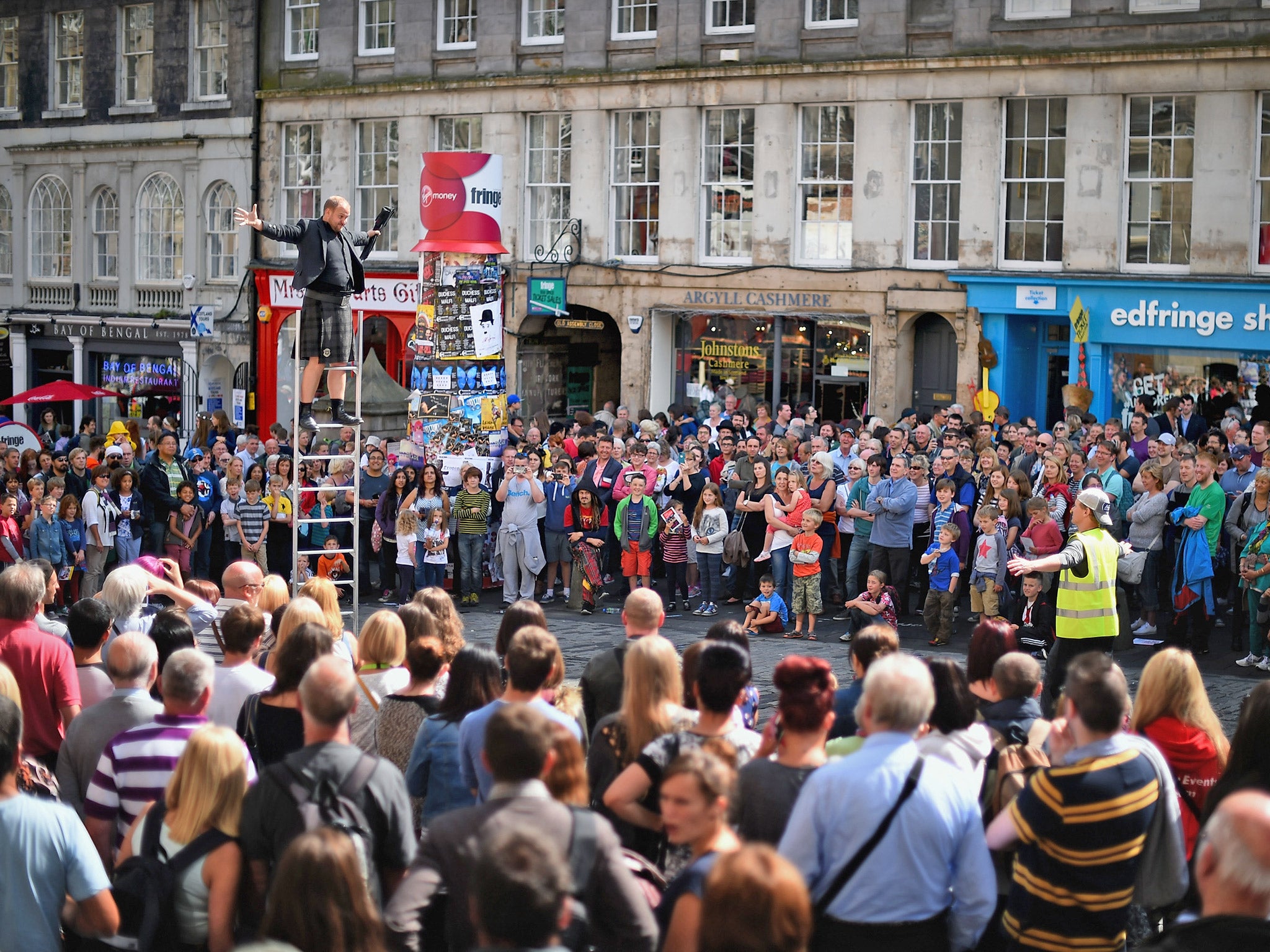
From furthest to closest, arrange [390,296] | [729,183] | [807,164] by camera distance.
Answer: [390,296] → [729,183] → [807,164]

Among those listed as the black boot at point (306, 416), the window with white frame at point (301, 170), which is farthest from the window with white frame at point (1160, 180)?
the window with white frame at point (301, 170)

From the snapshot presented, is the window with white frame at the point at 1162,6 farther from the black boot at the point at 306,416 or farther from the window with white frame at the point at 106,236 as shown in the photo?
the window with white frame at the point at 106,236

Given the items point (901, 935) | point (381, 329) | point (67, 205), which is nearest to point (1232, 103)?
point (381, 329)

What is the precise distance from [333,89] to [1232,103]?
16.6 m

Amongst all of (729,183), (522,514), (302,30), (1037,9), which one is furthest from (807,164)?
(302,30)

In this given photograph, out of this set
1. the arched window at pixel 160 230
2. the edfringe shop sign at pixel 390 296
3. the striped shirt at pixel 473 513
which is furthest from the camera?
the arched window at pixel 160 230

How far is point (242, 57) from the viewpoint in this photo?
31.1 metres

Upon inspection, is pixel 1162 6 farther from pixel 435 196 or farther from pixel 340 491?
pixel 340 491

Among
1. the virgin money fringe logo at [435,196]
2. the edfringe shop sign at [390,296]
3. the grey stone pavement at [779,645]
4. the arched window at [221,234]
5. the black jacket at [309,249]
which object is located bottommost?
the grey stone pavement at [779,645]

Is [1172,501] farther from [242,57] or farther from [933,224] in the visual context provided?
[242,57]

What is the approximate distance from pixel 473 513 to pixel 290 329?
15.1 m

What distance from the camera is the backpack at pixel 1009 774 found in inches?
235

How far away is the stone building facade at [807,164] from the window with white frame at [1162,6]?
0.03 m

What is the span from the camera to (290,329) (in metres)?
31.1
